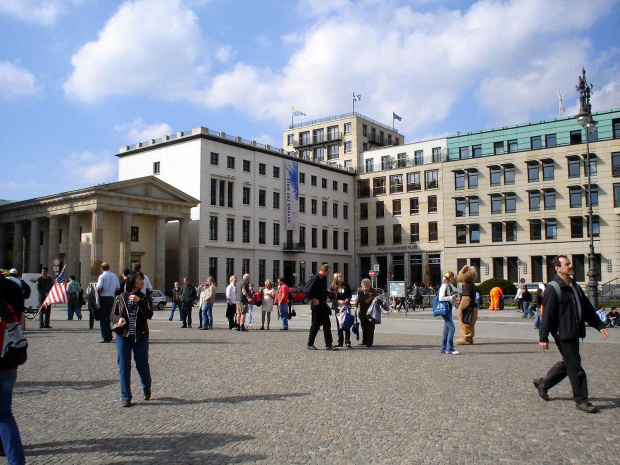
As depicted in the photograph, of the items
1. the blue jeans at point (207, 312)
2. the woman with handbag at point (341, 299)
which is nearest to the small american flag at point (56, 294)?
the blue jeans at point (207, 312)

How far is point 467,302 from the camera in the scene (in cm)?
1460

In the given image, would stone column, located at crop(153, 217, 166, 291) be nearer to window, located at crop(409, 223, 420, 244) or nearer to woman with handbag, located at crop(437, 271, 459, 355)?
window, located at crop(409, 223, 420, 244)

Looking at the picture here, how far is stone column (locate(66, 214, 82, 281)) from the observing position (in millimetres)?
52344

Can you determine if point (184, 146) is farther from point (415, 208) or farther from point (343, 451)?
point (343, 451)

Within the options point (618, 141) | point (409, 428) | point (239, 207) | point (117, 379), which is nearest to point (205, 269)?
point (239, 207)

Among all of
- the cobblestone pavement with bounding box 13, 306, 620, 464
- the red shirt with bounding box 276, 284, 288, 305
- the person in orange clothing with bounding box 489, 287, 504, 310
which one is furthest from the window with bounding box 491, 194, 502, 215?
the cobblestone pavement with bounding box 13, 306, 620, 464

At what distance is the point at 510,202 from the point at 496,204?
159 centimetres

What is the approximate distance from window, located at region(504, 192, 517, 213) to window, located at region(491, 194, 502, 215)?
2.22 feet

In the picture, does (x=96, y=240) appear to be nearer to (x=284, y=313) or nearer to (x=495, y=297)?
(x=495, y=297)

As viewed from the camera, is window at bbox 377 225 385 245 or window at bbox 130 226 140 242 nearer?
window at bbox 130 226 140 242

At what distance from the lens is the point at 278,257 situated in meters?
68.2

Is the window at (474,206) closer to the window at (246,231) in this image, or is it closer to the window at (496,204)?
the window at (496,204)

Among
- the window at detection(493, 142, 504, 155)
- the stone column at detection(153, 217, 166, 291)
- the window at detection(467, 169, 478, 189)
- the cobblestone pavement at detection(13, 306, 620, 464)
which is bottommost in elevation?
the cobblestone pavement at detection(13, 306, 620, 464)

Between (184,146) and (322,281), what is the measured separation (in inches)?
1956
